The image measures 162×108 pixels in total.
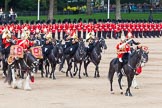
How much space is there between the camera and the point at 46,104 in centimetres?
2250

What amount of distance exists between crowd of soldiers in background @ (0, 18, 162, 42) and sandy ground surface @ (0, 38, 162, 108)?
18589 millimetres

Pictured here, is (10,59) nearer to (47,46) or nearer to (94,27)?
(47,46)

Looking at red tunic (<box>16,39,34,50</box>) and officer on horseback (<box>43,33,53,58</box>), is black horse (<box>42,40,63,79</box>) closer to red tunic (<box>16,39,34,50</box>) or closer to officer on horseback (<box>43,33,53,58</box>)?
officer on horseback (<box>43,33,53,58</box>)

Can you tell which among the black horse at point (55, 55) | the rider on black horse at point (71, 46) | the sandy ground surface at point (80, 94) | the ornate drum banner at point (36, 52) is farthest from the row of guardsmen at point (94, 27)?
the ornate drum banner at point (36, 52)

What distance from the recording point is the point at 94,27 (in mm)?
54094

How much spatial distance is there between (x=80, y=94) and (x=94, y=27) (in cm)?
→ 2922

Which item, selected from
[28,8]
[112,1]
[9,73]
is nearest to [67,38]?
[9,73]

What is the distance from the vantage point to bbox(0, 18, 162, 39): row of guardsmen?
50.7m

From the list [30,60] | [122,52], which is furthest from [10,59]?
[122,52]

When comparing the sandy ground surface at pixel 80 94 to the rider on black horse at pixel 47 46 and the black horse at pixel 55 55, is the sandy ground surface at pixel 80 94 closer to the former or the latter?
the black horse at pixel 55 55

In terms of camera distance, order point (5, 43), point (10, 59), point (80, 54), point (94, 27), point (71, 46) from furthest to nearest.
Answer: point (94, 27)
point (71, 46)
point (80, 54)
point (5, 43)
point (10, 59)

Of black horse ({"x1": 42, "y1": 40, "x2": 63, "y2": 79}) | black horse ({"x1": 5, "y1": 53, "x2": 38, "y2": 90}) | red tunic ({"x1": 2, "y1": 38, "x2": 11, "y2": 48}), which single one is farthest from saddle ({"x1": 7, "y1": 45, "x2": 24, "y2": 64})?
black horse ({"x1": 42, "y1": 40, "x2": 63, "y2": 79})

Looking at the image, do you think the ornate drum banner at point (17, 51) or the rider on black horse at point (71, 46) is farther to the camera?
the rider on black horse at point (71, 46)

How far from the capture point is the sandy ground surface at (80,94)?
2258cm
